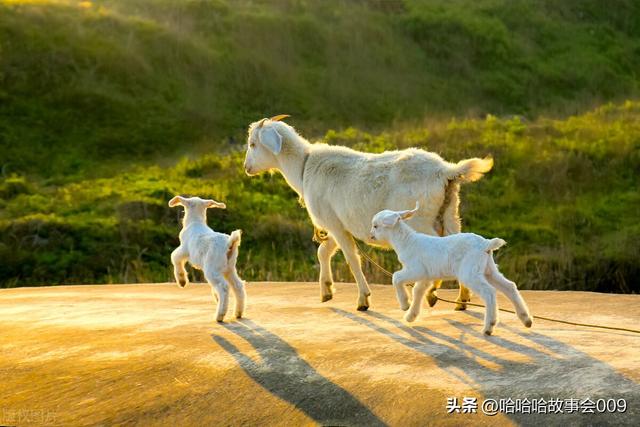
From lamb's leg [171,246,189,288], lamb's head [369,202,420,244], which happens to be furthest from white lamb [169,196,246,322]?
lamb's head [369,202,420,244]

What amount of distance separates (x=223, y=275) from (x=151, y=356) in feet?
3.86

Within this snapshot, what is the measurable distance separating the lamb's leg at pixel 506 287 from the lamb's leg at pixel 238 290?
236 cm

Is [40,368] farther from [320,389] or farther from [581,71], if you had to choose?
[581,71]

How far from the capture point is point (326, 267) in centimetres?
981

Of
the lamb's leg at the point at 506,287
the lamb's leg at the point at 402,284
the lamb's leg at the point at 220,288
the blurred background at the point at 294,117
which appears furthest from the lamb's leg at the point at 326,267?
the blurred background at the point at 294,117

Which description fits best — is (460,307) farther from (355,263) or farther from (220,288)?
(220,288)

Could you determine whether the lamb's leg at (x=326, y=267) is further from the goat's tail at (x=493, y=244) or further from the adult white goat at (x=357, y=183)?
the goat's tail at (x=493, y=244)

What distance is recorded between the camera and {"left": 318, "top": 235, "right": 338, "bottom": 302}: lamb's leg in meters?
9.73

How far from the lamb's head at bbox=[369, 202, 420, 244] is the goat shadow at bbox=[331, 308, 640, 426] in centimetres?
82

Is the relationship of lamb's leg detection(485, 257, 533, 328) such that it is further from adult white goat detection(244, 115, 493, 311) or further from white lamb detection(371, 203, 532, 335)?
adult white goat detection(244, 115, 493, 311)

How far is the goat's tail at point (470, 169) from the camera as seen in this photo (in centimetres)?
825

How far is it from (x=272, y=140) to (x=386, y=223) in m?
2.66

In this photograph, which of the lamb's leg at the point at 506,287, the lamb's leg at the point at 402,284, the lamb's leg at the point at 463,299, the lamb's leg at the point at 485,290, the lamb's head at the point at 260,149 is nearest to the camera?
the lamb's leg at the point at 485,290

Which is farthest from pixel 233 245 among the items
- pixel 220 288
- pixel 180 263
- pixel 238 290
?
pixel 180 263
